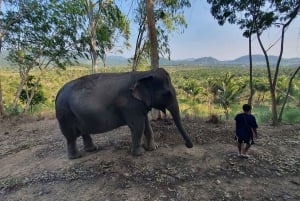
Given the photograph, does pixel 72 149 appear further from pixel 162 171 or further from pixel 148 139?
pixel 162 171

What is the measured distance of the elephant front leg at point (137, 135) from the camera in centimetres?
644

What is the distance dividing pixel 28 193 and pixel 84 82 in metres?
2.59

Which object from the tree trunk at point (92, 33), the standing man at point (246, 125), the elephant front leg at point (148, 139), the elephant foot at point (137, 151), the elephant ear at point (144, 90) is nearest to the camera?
the standing man at point (246, 125)

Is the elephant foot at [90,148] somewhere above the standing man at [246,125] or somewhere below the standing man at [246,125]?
below

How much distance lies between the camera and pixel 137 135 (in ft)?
21.3

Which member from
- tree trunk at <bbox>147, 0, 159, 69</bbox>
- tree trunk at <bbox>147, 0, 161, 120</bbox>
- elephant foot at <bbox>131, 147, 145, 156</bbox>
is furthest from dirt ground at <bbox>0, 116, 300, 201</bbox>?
tree trunk at <bbox>147, 0, 159, 69</bbox>

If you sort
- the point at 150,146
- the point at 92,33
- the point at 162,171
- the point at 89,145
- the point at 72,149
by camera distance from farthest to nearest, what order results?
the point at 92,33
the point at 89,145
the point at 150,146
the point at 72,149
the point at 162,171

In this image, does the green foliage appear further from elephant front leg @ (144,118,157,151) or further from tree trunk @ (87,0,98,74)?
elephant front leg @ (144,118,157,151)

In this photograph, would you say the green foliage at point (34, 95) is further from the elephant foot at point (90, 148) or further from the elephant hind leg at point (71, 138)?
the elephant hind leg at point (71, 138)

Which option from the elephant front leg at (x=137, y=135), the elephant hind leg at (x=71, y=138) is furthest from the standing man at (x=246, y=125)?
the elephant hind leg at (x=71, y=138)

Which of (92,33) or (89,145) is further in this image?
(92,33)

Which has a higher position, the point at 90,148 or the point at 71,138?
the point at 71,138

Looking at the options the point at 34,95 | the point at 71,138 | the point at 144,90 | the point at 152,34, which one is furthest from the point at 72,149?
the point at 34,95

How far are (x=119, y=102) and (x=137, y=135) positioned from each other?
0.83 metres
